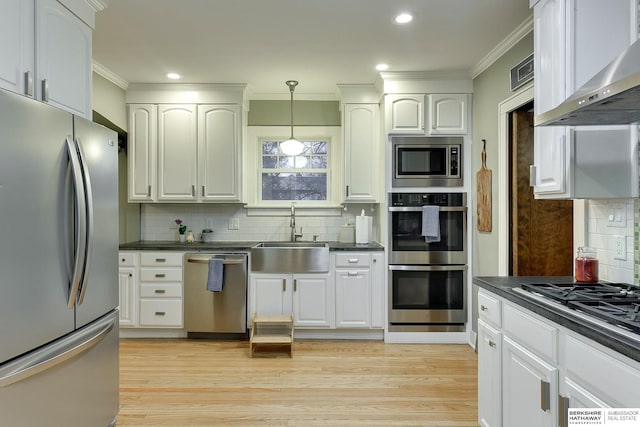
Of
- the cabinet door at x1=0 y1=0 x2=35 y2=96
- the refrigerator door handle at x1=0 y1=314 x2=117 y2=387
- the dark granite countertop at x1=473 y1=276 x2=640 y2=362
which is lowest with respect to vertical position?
the refrigerator door handle at x1=0 y1=314 x2=117 y2=387

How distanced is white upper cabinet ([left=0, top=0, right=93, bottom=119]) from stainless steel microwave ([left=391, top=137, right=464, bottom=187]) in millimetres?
2628

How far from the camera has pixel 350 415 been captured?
2584 millimetres

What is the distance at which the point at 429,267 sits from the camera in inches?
158

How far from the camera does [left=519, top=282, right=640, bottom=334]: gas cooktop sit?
1.41 m

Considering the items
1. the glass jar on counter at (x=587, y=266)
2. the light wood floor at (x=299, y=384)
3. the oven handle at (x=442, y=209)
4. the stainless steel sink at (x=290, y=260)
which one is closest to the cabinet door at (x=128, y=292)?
the light wood floor at (x=299, y=384)

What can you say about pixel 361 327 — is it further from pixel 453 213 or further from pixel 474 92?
pixel 474 92

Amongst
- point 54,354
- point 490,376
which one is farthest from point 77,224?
point 490,376

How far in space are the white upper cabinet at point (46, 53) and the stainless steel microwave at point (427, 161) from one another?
2628 millimetres

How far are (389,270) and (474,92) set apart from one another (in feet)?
6.09

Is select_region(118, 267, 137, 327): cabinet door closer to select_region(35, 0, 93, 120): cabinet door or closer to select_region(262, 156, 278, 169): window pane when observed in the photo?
select_region(262, 156, 278, 169): window pane

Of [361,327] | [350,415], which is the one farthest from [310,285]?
[350,415]

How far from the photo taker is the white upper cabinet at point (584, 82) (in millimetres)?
1890

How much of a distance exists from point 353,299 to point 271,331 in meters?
0.85

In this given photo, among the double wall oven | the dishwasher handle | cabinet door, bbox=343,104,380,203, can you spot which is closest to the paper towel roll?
cabinet door, bbox=343,104,380,203
